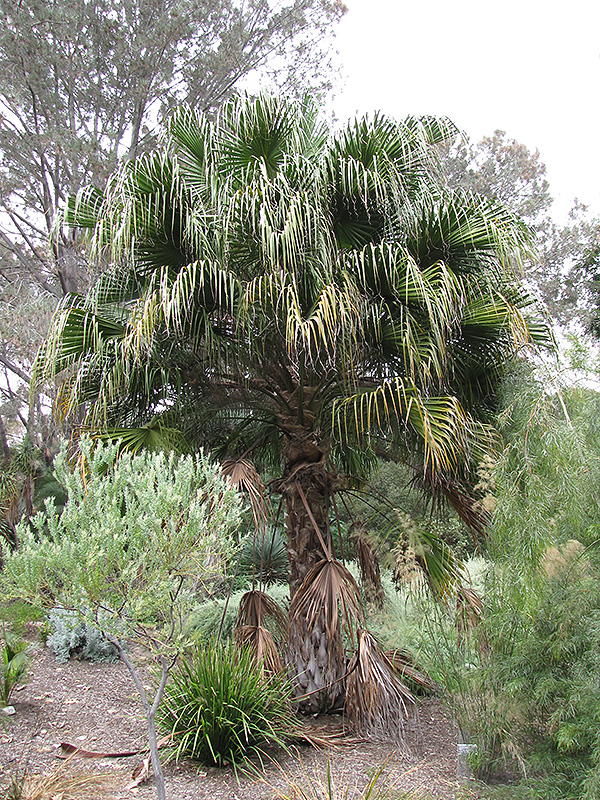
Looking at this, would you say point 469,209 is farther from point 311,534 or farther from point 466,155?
point 466,155

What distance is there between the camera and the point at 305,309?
5320mm

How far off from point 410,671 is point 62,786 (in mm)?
3497

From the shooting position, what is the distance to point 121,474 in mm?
3395

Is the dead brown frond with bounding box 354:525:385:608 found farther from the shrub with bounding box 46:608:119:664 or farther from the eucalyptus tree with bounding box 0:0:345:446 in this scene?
the eucalyptus tree with bounding box 0:0:345:446

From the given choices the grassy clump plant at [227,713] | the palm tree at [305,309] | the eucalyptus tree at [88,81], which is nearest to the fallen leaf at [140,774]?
the grassy clump plant at [227,713]

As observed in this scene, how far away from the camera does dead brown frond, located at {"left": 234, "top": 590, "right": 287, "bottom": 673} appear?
5.06 m

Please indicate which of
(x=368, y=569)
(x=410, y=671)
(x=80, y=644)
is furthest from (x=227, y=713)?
(x=80, y=644)

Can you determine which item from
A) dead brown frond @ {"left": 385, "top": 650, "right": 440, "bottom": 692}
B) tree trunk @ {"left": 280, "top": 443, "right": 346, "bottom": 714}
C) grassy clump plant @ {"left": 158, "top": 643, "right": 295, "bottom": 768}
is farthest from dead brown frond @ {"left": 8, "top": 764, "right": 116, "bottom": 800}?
dead brown frond @ {"left": 385, "top": 650, "right": 440, "bottom": 692}

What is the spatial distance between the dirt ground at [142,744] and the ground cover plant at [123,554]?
3.66ft

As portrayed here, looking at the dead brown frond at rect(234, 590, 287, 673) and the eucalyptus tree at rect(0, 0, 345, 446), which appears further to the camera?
the eucalyptus tree at rect(0, 0, 345, 446)

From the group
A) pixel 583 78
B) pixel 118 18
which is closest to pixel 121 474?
pixel 118 18

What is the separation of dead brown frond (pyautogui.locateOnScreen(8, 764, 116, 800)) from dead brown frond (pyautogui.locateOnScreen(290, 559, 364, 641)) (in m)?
1.76

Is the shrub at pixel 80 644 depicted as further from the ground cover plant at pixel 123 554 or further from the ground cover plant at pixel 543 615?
the ground cover plant at pixel 543 615

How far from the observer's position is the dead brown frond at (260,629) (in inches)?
199
